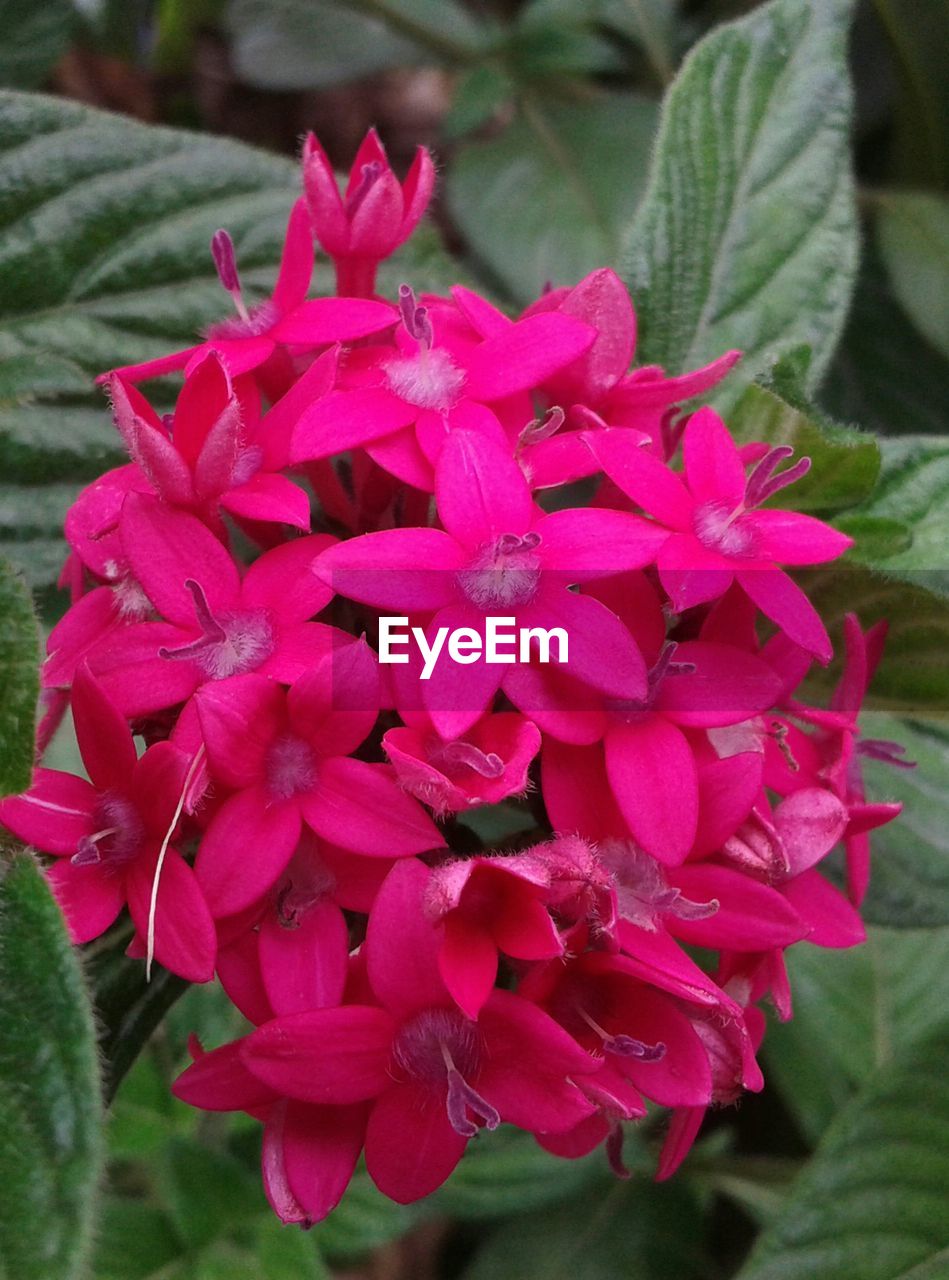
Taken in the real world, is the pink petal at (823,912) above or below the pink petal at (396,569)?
below

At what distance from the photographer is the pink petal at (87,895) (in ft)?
1.63

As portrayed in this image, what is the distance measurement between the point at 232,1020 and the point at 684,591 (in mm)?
581

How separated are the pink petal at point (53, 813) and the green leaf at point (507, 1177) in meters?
0.63

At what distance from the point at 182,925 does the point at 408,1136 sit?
0.12 m

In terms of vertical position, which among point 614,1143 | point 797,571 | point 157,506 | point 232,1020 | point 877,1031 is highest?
point 157,506

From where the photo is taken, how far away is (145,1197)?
1.09 meters

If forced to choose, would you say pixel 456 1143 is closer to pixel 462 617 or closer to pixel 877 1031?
pixel 462 617

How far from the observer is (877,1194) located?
2.61 ft

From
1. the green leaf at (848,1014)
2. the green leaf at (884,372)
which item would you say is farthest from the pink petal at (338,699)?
the green leaf at (884,372)

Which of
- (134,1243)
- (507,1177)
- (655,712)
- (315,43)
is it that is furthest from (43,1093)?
(315,43)

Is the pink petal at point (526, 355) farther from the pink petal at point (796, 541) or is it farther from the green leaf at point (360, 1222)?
the green leaf at point (360, 1222)

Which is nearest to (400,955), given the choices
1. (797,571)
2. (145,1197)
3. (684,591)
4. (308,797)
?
(308,797)

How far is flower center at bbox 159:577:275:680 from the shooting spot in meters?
0.48

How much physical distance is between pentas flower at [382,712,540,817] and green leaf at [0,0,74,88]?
86cm
